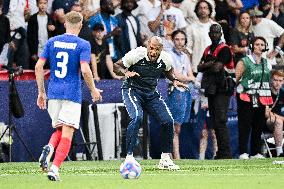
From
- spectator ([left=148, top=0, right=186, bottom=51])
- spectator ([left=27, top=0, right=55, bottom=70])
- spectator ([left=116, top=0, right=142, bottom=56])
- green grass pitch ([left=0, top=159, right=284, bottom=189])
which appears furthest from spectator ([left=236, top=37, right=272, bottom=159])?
spectator ([left=27, top=0, right=55, bottom=70])

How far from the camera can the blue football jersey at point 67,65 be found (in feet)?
54.7

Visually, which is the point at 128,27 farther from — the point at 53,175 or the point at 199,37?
the point at 53,175

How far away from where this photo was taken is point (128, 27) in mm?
25906

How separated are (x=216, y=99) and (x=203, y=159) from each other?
4.46 feet

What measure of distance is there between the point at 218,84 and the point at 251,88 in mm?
1094

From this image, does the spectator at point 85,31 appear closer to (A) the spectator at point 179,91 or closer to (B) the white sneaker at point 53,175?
(A) the spectator at point 179,91

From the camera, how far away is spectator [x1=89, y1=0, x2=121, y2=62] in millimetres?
25328

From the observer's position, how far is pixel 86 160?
2416cm

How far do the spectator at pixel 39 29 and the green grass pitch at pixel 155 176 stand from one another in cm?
307

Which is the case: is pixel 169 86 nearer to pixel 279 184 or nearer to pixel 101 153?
pixel 101 153

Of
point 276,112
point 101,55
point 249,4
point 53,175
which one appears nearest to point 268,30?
point 249,4

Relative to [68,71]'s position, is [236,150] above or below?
below

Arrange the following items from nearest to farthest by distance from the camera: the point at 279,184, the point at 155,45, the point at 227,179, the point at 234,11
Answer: the point at 279,184
the point at 227,179
the point at 155,45
the point at 234,11

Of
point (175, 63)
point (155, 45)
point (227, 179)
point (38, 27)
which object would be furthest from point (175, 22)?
point (227, 179)
